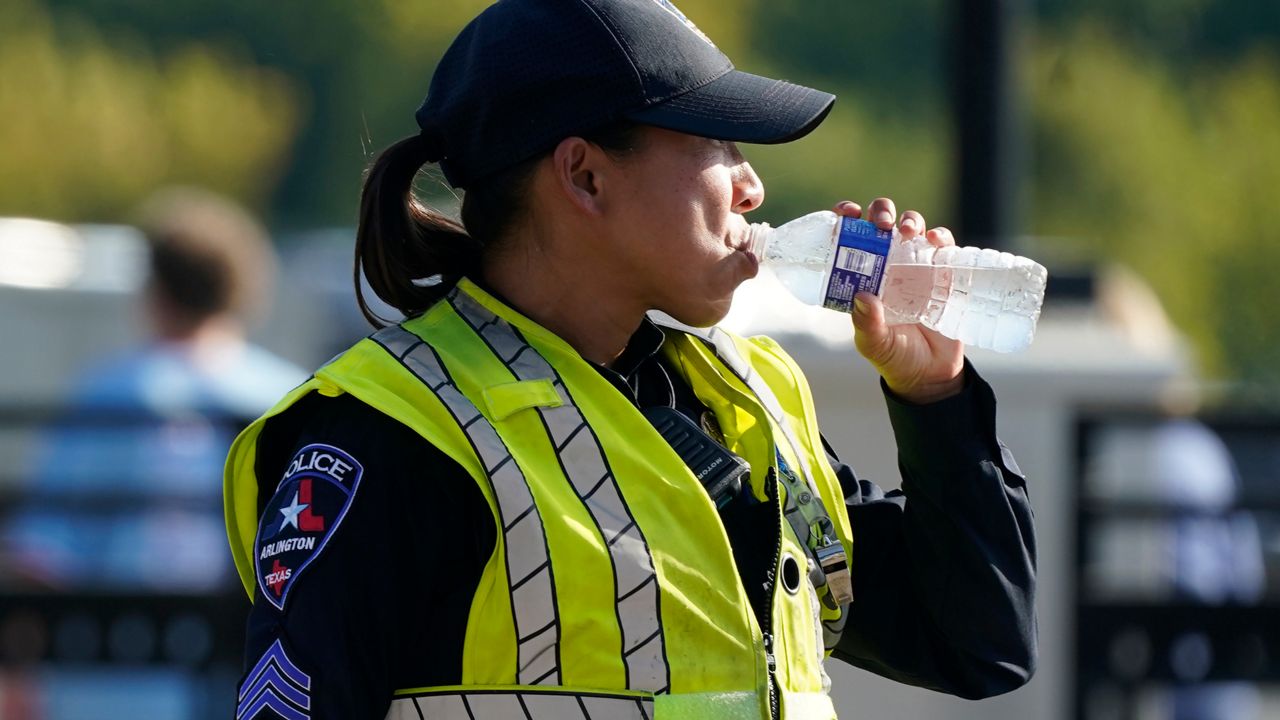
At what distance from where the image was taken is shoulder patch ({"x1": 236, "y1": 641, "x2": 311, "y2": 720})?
74.7 inches

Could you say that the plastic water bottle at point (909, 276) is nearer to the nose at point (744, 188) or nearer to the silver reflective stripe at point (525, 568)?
the nose at point (744, 188)

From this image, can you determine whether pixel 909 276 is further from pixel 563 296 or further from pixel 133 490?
pixel 133 490

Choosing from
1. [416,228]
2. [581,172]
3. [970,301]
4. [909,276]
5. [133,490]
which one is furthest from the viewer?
[133,490]

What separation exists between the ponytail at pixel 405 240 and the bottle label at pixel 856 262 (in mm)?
448

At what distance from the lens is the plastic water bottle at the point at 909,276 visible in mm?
2266

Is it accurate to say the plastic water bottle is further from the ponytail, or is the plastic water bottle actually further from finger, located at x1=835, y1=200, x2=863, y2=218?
the ponytail

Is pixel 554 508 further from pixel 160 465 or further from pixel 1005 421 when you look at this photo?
pixel 160 465

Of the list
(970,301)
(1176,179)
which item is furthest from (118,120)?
(970,301)

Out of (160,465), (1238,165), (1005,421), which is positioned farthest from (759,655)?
(1238,165)

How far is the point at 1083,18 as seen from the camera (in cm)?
1712

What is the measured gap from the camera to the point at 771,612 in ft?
6.90

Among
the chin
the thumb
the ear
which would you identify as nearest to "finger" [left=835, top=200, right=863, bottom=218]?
the thumb

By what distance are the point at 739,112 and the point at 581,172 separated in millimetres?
200

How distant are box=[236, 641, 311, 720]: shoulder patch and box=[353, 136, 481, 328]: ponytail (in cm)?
55
